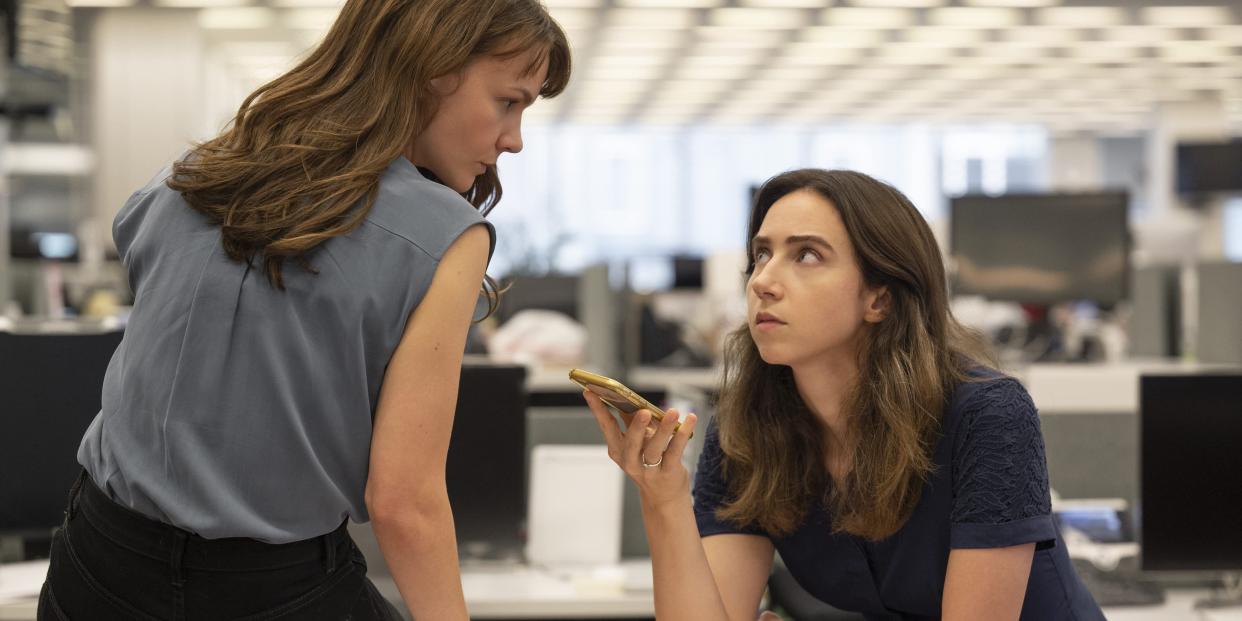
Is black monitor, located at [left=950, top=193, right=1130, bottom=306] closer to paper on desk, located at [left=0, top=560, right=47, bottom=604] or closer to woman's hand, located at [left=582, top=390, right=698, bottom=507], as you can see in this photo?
woman's hand, located at [left=582, top=390, right=698, bottom=507]

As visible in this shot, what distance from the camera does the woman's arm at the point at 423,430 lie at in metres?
1.03

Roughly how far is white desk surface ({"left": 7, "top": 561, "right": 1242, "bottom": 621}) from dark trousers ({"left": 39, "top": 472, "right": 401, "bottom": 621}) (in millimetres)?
1013

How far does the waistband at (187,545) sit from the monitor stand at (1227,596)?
163 centimetres

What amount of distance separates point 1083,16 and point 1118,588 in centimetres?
856

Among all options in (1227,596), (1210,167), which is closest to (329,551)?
(1227,596)

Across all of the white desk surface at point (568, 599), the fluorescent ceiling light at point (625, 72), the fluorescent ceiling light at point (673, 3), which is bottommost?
the white desk surface at point (568, 599)

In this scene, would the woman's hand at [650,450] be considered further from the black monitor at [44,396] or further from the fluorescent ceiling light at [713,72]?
the fluorescent ceiling light at [713,72]

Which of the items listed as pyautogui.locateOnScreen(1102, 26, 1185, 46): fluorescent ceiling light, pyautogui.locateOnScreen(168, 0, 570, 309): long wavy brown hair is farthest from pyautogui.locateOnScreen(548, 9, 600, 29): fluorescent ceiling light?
pyautogui.locateOnScreen(168, 0, 570, 309): long wavy brown hair

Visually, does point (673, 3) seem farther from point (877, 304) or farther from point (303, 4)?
point (877, 304)

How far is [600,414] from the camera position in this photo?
133 centimetres

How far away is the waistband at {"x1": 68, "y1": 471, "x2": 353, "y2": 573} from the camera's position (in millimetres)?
1005

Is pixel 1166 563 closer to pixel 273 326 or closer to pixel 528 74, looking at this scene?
pixel 528 74

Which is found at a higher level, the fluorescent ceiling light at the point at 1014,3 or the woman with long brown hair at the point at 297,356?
the fluorescent ceiling light at the point at 1014,3

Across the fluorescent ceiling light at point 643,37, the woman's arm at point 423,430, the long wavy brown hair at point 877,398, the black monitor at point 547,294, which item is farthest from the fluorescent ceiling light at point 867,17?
the woman's arm at point 423,430
